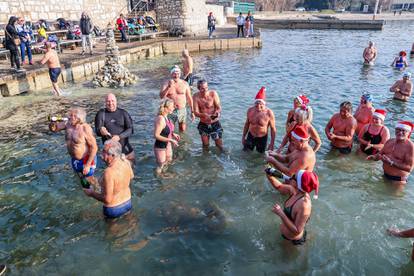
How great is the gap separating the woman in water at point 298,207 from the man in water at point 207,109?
3.19m

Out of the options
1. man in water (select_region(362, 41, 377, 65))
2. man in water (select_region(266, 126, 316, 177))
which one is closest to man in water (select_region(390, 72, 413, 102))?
man in water (select_region(362, 41, 377, 65))

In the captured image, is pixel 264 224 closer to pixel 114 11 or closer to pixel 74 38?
pixel 74 38

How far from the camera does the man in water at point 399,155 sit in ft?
17.3

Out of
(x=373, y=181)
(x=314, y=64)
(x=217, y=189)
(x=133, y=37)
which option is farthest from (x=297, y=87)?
(x=133, y=37)

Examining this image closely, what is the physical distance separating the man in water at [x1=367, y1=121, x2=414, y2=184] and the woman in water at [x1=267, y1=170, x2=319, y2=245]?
8.50ft

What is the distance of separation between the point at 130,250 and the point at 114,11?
22.2 m

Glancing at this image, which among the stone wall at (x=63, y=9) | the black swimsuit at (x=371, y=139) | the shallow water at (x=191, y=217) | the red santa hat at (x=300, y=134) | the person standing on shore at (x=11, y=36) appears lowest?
the shallow water at (x=191, y=217)

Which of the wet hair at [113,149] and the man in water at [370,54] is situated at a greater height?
the wet hair at [113,149]

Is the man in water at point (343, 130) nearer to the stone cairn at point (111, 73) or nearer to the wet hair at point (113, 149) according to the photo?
the wet hair at point (113, 149)

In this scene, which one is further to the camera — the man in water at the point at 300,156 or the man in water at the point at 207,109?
the man in water at the point at 207,109

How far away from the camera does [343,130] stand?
6.75 meters

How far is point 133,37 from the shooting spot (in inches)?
830

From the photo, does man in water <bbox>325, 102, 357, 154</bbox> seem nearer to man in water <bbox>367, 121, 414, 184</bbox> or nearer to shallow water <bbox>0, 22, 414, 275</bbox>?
shallow water <bbox>0, 22, 414, 275</bbox>

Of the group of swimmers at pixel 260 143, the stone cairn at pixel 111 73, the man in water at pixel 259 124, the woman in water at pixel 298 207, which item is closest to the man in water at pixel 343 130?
the group of swimmers at pixel 260 143
